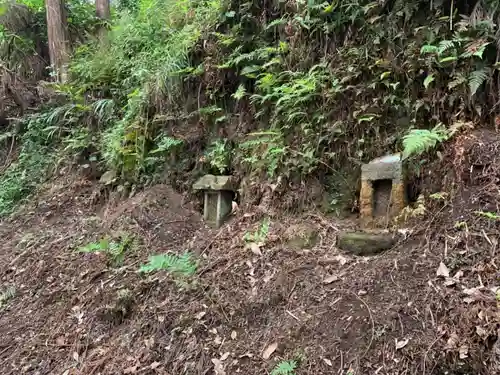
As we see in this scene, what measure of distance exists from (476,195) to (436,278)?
2.64ft

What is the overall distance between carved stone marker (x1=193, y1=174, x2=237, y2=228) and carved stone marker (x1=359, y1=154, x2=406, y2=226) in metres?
1.74

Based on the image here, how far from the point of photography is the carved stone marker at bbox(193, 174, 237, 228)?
17.4 ft

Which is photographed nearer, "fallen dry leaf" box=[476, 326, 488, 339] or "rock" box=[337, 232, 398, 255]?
"fallen dry leaf" box=[476, 326, 488, 339]

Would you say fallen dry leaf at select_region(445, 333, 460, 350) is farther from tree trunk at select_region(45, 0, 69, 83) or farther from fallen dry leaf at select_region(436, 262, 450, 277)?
tree trunk at select_region(45, 0, 69, 83)

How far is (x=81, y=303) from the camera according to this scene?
4.74 meters

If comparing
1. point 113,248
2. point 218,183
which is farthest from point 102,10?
point 113,248

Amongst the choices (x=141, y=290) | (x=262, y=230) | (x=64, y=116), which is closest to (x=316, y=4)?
(x=262, y=230)

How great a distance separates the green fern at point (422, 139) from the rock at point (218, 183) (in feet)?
7.08

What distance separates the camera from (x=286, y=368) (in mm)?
3191

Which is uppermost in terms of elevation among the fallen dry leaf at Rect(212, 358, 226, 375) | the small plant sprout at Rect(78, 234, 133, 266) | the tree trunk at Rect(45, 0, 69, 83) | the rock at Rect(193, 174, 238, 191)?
the tree trunk at Rect(45, 0, 69, 83)

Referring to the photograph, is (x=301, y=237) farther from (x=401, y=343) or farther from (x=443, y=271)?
(x=401, y=343)

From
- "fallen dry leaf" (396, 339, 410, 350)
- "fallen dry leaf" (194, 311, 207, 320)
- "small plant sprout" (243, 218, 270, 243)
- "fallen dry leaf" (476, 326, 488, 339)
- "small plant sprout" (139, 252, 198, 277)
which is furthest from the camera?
"small plant sprout" (243, 218, 270, 243)

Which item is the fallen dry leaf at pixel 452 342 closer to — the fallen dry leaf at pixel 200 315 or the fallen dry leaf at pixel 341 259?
the fallen dry leaf at pixel 341 259

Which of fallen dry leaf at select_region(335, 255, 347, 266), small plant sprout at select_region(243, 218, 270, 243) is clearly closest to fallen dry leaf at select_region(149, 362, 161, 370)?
small plant sprout at select_region(243, 218, 270, 243)
